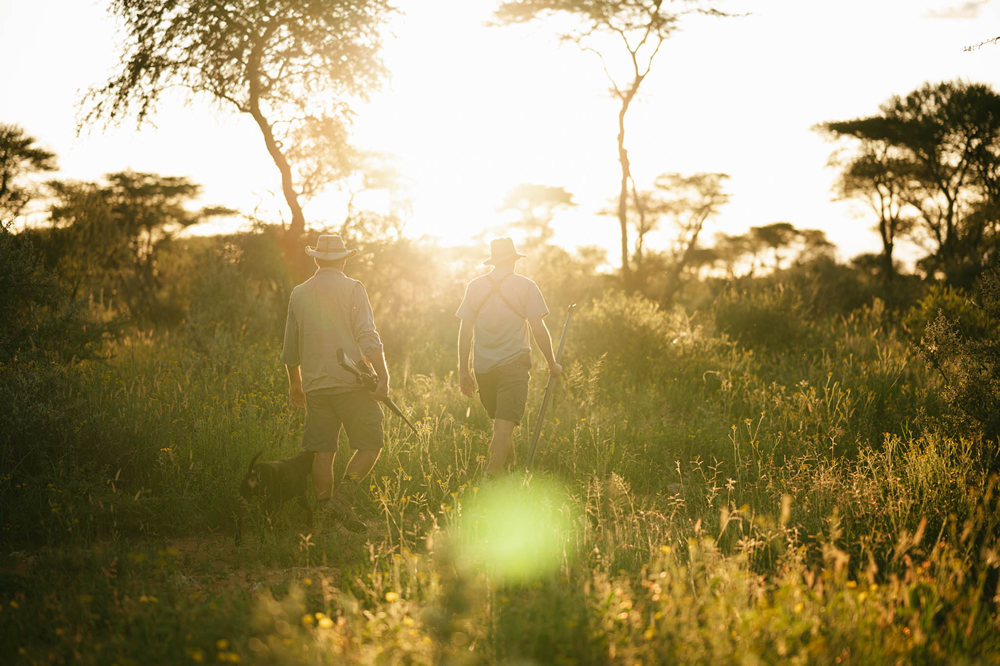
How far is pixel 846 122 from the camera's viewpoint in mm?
23031

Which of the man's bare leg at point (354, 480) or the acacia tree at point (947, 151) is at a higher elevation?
the acacia tree at point (947, 151)

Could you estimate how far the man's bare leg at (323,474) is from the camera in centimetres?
456

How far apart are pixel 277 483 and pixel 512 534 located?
5.16ft

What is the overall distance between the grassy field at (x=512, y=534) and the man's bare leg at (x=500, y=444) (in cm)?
21

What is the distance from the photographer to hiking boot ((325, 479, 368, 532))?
14.8 feet

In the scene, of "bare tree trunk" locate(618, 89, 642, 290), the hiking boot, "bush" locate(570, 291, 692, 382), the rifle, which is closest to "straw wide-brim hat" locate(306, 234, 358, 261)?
the rifle

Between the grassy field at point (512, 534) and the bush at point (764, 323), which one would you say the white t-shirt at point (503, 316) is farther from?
the bush at point (764, 323)

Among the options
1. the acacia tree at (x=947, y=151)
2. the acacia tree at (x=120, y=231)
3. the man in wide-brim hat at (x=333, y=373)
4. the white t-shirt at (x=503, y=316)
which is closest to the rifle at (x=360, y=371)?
the man in wide-brim hat at (x=333, y=373)

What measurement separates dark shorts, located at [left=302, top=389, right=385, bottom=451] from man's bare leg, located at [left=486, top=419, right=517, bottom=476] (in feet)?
3.07

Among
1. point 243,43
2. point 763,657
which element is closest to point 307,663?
point 763,657

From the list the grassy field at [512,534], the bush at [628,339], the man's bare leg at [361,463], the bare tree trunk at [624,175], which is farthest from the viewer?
the bare tree trunk at [624,175]

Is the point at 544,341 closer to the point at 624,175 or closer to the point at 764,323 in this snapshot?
the point at 764,323

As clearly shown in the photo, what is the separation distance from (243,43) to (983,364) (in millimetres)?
10524

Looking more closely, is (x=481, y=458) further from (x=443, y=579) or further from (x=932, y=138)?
(x=932, y=138)
